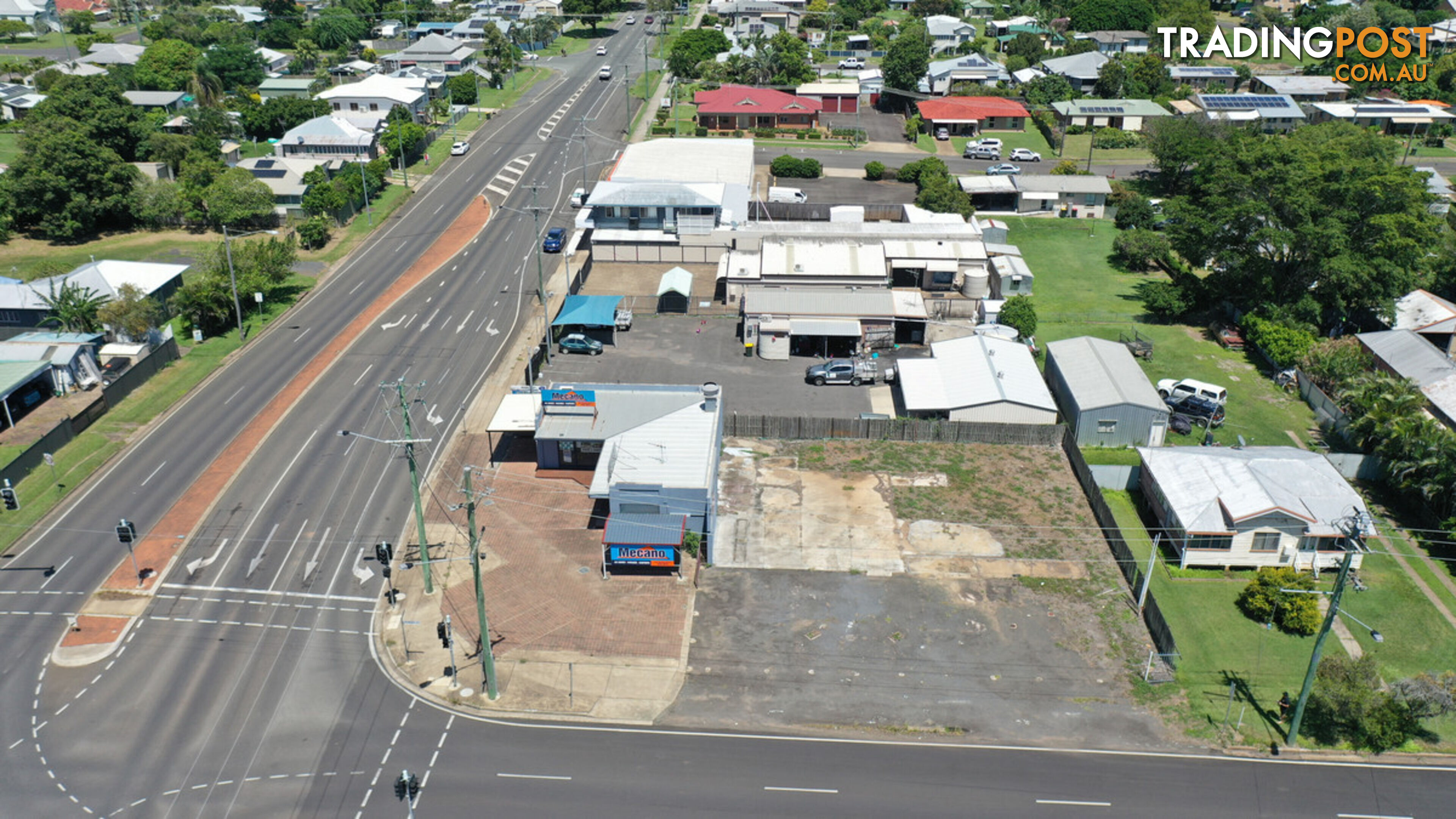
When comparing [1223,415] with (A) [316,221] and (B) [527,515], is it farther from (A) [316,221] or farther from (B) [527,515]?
(A) [316,221]

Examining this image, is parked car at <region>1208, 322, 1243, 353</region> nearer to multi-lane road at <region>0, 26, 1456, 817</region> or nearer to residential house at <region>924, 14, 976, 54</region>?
multi-lane road at <region>0, 26, 1456, 817</region>

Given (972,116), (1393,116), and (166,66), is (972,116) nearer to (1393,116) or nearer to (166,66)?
(1393,116)

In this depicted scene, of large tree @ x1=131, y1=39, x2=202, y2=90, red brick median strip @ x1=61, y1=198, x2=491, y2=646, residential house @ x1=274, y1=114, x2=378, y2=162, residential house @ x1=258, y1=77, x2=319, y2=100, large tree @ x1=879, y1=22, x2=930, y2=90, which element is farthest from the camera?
large tree @ x1=879, y1=22, x2=930, y2=90

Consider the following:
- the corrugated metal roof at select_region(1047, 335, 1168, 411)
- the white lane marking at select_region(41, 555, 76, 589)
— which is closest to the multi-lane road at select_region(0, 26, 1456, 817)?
the white lane marking at select_region(41, 555, 76, 589)

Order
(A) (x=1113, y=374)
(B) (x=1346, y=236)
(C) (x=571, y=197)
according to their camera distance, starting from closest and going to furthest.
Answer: (A) (x=1113, y=374) < (B) (x=1346, y=236) < (C) (x=571, y=197)

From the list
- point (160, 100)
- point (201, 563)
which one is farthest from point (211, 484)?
point (160, 100)

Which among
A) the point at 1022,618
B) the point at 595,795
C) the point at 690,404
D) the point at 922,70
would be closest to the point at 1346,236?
the point at 1022,618

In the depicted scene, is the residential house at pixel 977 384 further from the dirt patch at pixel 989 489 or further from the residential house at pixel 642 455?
the residential house at pixel 642 455
